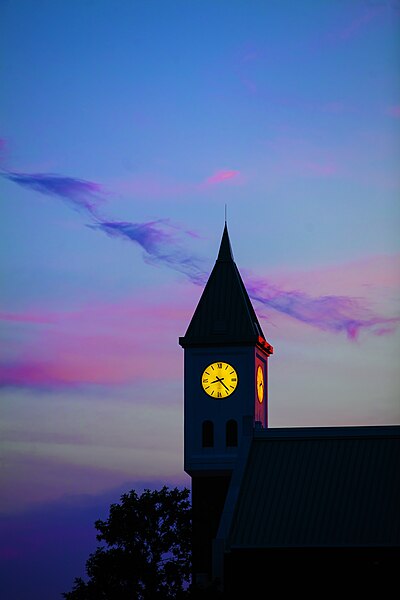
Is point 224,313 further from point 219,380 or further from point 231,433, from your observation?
point 231,433

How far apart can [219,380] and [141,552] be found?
1025cm

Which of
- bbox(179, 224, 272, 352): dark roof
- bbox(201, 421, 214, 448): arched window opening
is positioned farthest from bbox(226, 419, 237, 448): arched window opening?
bbox(179, 224, 272, 352): dark roof

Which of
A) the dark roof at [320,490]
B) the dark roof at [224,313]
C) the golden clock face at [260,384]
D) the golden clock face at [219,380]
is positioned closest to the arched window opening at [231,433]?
the golden clock face at [219,380]

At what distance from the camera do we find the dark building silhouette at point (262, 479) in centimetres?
7062

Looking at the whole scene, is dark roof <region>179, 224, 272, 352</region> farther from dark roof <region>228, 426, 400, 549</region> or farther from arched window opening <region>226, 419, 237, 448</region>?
dark roof <region>228, 426, 400, 549</region>

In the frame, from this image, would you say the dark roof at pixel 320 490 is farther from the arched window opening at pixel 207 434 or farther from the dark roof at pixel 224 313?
the dark roof at pixel 224 313

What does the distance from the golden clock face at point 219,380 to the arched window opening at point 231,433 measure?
1514 millimetres

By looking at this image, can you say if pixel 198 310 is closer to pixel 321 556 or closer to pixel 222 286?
pixel 222 286

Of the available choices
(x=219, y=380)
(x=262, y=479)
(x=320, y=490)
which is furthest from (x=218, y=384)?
(x=320, y=490)

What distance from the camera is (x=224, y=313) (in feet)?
280

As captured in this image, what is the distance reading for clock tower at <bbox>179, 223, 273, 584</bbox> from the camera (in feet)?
272

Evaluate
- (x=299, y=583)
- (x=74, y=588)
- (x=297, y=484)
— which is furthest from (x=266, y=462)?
(x=74, y=588)

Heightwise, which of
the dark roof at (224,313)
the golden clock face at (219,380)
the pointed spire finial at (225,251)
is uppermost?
the pointed spire finial at (225,251)

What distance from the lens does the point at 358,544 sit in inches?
2768
